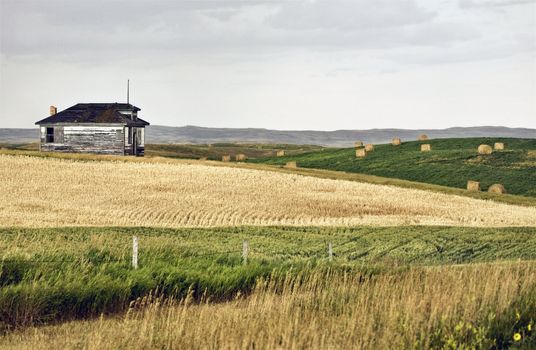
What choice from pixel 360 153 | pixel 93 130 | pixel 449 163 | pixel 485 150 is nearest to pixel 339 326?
pixel 449 163

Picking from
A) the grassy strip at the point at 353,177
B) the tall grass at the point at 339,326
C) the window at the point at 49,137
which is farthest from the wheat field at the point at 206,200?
the tall grass at the point at 339,326

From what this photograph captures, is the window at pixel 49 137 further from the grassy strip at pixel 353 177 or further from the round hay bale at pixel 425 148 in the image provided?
the round hay bale at pixel 425 148

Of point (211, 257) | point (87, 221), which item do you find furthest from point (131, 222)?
point (211, 257)

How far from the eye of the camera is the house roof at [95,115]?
74312 millimetres

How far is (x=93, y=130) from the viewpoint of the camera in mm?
74375

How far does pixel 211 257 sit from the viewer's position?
74.4ft

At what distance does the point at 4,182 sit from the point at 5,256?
116 ft

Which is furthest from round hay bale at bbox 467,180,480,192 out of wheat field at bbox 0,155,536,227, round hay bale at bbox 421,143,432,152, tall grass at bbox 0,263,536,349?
tall grass at bbox 0,263,536,349

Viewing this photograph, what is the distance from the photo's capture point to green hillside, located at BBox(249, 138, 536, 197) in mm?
65188

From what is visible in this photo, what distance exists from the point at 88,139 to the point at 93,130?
3.27 feet

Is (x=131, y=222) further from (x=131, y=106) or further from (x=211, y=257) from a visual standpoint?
(x=131, y=106)

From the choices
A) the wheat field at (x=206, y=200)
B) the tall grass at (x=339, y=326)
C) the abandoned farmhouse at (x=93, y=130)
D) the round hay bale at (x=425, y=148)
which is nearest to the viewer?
the tall grass at (x=339, y=326)

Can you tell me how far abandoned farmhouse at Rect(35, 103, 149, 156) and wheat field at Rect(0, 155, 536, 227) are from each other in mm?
10782

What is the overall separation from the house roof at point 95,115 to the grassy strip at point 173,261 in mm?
39897
